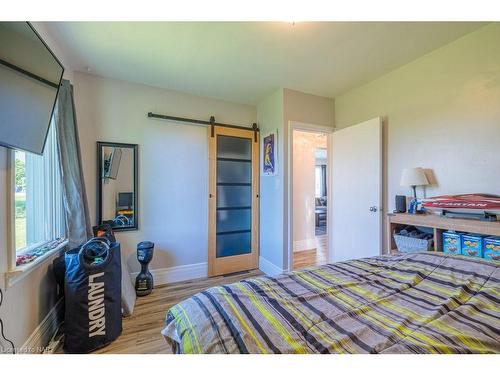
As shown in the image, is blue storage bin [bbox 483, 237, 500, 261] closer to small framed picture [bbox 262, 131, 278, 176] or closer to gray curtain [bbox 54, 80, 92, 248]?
small framed picture [bbox 262, 131, 278, 176]

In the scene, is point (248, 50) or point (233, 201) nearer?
point (248, 50)

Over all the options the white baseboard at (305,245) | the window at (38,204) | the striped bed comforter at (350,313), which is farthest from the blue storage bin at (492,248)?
the window at (38,204)

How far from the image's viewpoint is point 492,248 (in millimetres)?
1621

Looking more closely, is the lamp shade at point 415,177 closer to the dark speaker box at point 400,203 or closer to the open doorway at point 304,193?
the dark speaker box at point 400,203

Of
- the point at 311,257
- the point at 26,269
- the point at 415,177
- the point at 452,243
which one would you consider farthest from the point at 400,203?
the point at 26,269

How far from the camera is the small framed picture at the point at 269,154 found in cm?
297

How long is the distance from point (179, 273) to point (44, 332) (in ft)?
4.57

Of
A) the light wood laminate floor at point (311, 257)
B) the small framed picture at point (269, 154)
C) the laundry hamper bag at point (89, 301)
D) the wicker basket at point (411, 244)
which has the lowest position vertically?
the light wood laminate floor at point (311, 257)

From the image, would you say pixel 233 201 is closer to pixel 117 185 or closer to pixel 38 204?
pixel 117 185

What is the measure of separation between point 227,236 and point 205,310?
234 cm

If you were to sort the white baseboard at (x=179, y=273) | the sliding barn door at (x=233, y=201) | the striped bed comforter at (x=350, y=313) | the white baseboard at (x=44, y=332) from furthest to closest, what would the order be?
the sliding barn door at (x=233, y=201) < the white baseboard at (x=179, y=273) < the white baseboard at (x=44, y=332) < the striped bed comforter at (x=350, y=313)

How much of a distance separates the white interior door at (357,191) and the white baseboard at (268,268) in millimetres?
819
